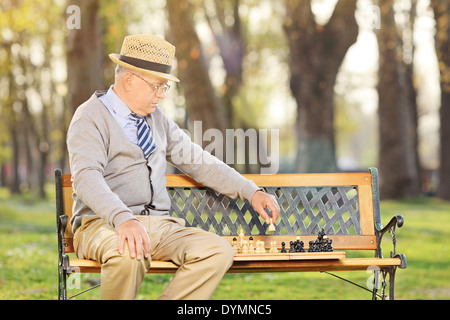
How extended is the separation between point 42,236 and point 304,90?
6.90 m

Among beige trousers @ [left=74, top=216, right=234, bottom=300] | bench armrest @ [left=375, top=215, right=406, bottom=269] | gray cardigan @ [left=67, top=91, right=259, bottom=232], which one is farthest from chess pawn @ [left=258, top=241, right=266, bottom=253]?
bench armrest @ [left=375, top=215, right=406, bottom=269]

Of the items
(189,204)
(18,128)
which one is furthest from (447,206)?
(18,128)

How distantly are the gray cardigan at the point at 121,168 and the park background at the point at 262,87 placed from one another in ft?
7.66

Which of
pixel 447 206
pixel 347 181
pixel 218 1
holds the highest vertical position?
pixel 218 1

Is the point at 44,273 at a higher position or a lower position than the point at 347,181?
lower

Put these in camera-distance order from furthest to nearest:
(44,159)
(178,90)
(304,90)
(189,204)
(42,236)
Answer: (44,159) → (178,90) → (304,90) → (42,236) → (189,204)

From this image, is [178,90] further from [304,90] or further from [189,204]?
[189,204]

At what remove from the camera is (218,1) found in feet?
83.3

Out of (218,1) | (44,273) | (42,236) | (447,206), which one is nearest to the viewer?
(44,273)

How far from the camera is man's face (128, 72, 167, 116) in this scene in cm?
476

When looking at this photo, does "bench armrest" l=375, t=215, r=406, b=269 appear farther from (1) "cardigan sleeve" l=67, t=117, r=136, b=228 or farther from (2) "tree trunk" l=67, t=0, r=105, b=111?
(2) "tree trunk" l=67, t=0, r=105, b=111

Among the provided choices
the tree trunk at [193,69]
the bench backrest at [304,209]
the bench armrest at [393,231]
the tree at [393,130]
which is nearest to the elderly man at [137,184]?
the bench backrest at [304,209]

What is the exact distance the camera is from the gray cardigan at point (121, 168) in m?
4.35

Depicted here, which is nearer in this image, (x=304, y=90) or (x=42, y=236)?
(x=42, y=236)
